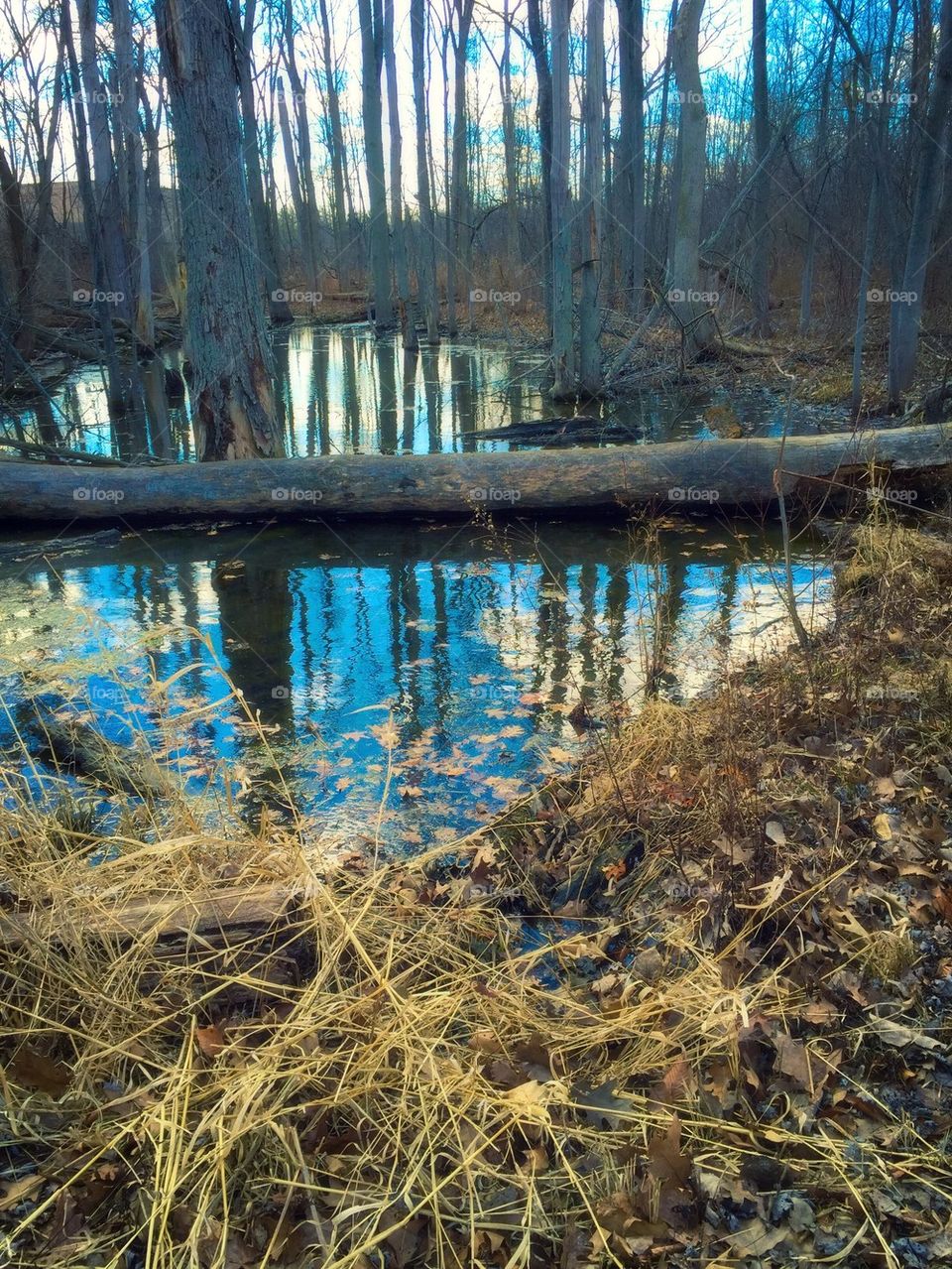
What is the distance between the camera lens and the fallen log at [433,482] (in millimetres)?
8312

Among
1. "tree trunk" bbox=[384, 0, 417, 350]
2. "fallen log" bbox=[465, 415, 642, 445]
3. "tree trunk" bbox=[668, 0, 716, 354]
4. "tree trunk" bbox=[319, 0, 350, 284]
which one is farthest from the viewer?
"tree trunk" bbox=[319, 0, 350, 284]

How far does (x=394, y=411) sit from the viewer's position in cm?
1442

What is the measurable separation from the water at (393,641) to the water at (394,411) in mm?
3065

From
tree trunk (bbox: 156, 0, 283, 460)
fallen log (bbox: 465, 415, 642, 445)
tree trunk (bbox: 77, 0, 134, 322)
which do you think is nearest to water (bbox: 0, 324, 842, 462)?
fallen log (bbox: 465, 415, 642, 445)

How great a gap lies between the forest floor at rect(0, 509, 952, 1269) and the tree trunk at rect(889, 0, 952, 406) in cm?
871

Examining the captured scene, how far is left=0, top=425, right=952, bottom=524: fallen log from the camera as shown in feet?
27.3

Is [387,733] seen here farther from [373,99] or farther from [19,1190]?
[373,99]

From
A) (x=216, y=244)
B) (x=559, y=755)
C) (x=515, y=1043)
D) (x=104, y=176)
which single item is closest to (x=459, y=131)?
(x=104, y=176)

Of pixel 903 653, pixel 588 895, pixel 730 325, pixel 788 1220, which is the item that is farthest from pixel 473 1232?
pixel 730 325

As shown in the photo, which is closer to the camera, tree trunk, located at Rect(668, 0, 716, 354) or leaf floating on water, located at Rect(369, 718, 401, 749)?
leaf floating on water, located at Rect(369, 718, 401, 749)

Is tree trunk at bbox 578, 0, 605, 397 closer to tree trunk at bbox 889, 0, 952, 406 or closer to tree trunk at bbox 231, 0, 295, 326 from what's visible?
tree trunk at bbox 889, 0, 952, 406

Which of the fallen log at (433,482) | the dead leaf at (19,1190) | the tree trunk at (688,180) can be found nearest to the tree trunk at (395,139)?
the tree trunk at (688,180)

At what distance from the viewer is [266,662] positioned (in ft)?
19.3

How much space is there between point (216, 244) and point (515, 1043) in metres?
8.16
